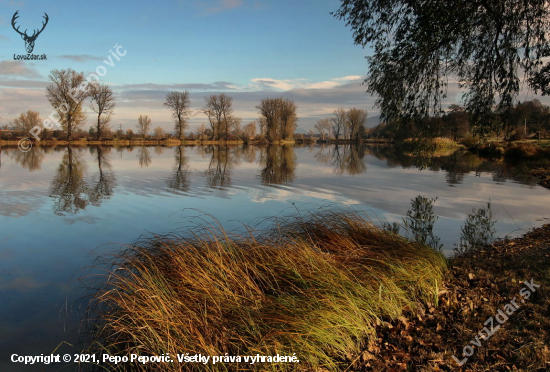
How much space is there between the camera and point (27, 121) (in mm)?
57812

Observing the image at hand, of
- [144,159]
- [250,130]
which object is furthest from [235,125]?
[144,159]

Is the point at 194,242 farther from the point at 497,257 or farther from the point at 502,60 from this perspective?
the point at 502,60

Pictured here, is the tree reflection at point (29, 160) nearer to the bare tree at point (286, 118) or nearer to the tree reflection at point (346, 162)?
the tree reflection at point (346, 162)

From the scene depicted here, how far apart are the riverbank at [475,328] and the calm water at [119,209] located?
202 cm

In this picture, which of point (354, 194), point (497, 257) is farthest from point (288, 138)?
point (497, 257)

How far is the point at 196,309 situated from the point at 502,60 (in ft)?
32.8

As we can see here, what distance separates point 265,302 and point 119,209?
328 inches

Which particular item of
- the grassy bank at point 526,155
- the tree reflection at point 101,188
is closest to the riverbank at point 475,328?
the tree reflection at point 101,188

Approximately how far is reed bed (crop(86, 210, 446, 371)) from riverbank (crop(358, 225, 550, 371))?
0.19 metres

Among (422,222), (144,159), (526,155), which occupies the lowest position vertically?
(422,222)

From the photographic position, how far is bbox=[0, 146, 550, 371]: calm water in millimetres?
4512

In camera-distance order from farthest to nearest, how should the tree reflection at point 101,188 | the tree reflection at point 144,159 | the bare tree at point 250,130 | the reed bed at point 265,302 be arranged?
the bare tree at point 250,130, the tree reflection at point 144,159, the tree reflection at point 101,188, the reed bed at point 265,302

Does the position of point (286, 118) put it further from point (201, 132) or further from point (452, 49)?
point (452, 49)

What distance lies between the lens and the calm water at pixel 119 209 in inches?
178
